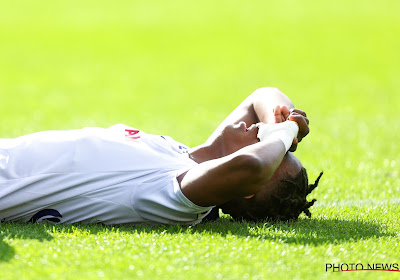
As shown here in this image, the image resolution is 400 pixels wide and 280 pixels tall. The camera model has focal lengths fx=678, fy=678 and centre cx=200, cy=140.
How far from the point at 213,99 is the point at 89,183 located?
11.5 metres

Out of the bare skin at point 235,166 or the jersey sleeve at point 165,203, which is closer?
the bare skin at point 235,166

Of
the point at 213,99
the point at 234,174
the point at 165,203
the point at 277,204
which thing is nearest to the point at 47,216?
the point at 165,203

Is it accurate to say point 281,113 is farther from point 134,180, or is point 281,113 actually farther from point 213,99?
point 213,99

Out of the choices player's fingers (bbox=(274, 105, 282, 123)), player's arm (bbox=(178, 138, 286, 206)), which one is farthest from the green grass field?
player's fingers (bbox=(274, 105, 282, 123))

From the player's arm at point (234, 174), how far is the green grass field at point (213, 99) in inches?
11.9

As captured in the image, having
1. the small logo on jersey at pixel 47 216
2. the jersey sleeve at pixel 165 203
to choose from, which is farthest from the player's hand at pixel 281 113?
the small logo on jersey at pixel 47 216

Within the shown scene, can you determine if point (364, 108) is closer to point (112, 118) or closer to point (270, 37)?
point (112, 118)

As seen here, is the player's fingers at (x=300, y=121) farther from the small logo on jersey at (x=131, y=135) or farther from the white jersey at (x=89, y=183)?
the small logo on jersey at (x=131, y=135)

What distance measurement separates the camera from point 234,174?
14.6 feet

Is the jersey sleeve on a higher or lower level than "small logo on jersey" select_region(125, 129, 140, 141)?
lower

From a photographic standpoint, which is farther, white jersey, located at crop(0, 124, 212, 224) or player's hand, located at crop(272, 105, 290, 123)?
player's hand, located at crop(272, 105, 290, 123)

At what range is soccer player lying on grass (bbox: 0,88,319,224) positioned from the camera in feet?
15.4

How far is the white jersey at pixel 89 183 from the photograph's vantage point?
15.7 feet

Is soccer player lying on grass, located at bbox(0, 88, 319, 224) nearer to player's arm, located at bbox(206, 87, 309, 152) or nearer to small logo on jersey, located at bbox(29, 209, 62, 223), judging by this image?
small logo on jersey, located at bbox(29, 209, 62, 223)
